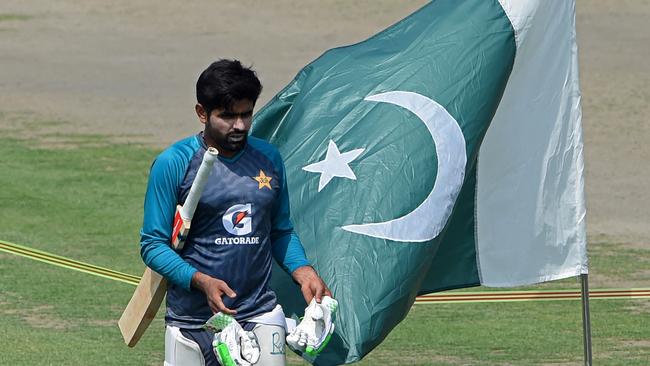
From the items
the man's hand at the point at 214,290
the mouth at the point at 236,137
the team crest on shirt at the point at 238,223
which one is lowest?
the man's hand at the point at 214,290

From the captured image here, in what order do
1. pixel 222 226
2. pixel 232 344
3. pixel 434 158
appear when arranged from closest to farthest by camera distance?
1. pixel 232 344
2. pixel 222 226
3. pixel 434 158

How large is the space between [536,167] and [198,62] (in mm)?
16313

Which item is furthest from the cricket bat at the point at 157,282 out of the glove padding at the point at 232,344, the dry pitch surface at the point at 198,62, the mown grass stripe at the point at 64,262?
the dry pitch surface at the point at 198,62

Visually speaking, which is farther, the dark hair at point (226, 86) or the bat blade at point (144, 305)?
the bat blade at point (144, 305)

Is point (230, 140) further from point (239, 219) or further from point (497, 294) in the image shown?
point (497, 294)

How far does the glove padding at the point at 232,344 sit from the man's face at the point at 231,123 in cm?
64

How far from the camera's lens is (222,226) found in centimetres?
591

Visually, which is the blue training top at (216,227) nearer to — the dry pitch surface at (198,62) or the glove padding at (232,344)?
the glove padding at (232,344)

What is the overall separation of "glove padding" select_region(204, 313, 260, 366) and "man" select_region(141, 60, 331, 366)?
66mm

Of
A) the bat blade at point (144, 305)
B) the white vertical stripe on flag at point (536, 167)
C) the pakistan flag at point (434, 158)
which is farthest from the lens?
the white vertical stripe on flag at point (536, 167)

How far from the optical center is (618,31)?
83.2 ft

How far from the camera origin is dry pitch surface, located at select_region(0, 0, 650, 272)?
1828 centimetres

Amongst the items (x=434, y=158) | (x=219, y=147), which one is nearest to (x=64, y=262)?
(x=434, y=158)

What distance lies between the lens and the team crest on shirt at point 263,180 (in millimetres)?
5945
